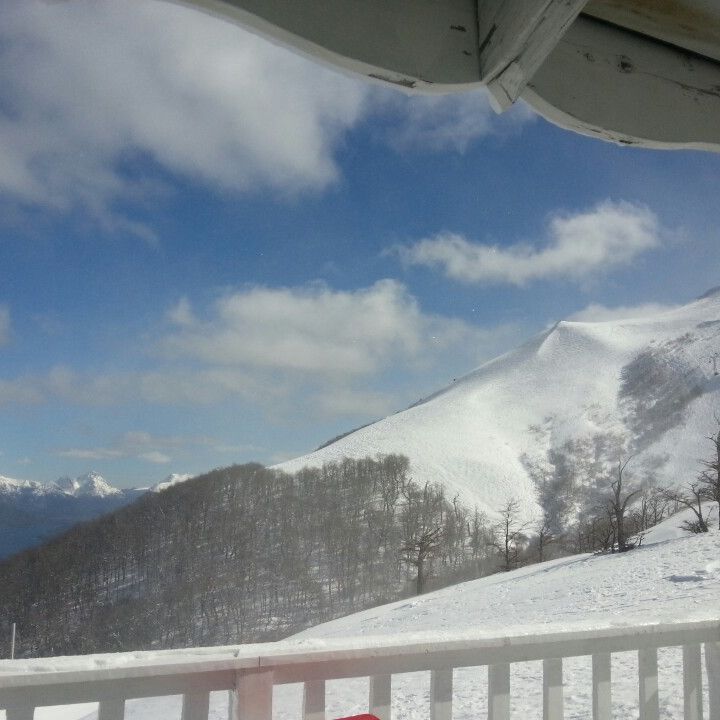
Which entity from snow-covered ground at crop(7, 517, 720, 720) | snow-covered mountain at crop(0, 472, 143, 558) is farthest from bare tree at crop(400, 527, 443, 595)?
snow-covered mountain at crop(0, 472, 143, 558)

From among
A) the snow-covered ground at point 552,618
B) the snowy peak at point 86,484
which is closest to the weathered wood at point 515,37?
the snow-covered ground at point 552,618

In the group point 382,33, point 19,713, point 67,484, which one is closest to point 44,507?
point 67,484

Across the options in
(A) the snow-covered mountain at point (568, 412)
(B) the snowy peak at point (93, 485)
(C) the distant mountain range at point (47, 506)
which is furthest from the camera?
(B) the snowy peak at point (93, 485)

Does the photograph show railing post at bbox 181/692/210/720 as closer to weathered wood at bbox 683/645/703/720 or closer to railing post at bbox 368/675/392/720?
A: railing post at bbox 368/675/392/720

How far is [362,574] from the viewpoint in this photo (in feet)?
83.4

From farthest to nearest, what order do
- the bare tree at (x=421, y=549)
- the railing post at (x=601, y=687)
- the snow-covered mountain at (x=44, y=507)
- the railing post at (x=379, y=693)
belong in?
the snow-covered mountain at (x=44, y=507), the bare tree at (x=421, y=549), the railing post at (x=601, y=687), the railing post at (x=379, y=693)

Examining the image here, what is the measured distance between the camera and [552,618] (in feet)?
21.7

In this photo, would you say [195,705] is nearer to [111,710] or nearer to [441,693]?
[111,710]

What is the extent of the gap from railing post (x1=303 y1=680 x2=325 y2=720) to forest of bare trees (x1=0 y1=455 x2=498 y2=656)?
22639mm

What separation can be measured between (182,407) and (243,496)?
70.6ft

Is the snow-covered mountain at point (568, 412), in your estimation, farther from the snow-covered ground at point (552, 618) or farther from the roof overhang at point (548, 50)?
the roof overhang at point (548, 50)

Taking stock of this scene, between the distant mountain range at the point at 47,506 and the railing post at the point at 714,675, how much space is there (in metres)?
30.7

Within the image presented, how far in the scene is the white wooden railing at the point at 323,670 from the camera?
0.55 m

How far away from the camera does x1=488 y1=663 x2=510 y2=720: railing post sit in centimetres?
73
